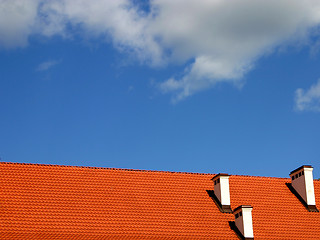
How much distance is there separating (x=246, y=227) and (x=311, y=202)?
221 inches

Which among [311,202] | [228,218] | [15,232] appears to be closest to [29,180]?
[15,232]

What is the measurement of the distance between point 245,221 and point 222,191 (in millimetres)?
2853

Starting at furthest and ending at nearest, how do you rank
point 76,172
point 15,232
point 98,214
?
1. point 76,172
2. point 98,214
3. point 15,232

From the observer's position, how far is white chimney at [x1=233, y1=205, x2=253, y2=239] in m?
28.6

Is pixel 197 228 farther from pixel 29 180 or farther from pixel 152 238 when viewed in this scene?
pixel 29 180

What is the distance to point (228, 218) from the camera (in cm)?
3012

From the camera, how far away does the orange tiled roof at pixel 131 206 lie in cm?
2752

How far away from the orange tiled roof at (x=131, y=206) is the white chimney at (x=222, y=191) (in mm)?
398

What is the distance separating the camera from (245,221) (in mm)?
28672

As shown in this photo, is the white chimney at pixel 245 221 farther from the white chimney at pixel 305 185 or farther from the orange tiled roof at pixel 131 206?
the white chimney at pixel 305 185

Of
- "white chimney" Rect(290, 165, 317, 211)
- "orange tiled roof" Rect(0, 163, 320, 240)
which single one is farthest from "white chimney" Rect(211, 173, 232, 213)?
"white chimney" Rect(290, 165, 317, 211)

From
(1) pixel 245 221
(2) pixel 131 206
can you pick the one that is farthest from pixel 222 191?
(2) pixel 131 206

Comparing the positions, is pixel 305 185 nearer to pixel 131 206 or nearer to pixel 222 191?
pixel 222 191

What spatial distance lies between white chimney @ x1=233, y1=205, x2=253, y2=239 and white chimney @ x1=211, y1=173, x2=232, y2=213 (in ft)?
5.54
